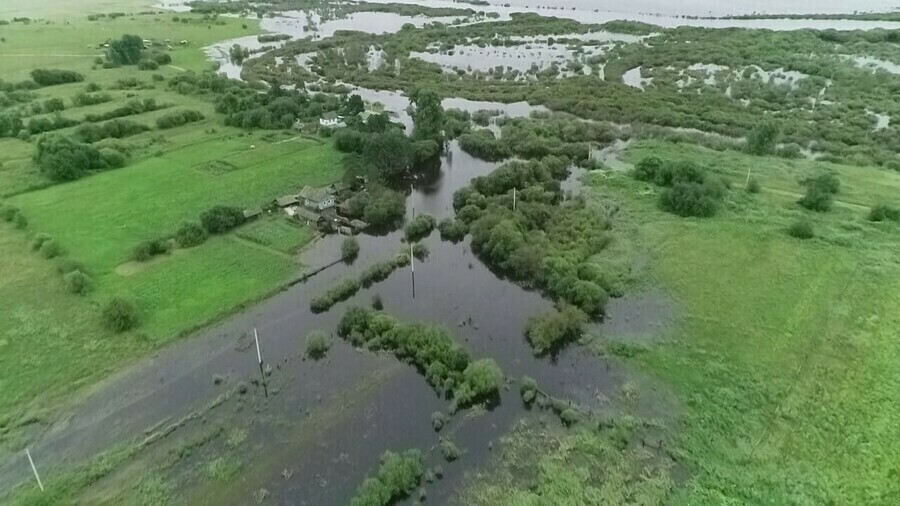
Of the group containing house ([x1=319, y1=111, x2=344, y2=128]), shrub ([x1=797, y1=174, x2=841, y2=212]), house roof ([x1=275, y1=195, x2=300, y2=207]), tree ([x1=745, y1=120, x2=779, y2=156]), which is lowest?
house roof ([x1=275, y1=195, x2=300, y2=207])

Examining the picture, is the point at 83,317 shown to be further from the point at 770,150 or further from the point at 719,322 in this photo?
the point at 770,150

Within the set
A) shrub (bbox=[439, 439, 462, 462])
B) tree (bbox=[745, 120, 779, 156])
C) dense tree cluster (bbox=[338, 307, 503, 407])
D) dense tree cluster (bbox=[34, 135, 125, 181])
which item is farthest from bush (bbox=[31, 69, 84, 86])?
tree (bbox=[745, 120, 779, 156])

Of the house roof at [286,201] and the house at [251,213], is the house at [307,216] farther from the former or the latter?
the house at [251,213]

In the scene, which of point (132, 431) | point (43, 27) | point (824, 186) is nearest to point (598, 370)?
point (132, 431)

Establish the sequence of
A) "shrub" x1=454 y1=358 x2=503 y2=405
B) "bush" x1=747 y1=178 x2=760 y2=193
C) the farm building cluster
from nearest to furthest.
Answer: "shrub" x1=454 y1=358 x2=503 y2=405, the farm building cluster, "bush" x1=747 y1=178 x2=760 y2=193

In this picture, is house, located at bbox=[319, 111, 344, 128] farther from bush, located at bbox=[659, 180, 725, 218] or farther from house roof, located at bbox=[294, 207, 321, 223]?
bush, located at bbox=[659, 180, 725, 218]

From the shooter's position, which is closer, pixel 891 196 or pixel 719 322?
pixel 719 322

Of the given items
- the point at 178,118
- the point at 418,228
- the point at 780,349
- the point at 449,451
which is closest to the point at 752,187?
the point at 780,349
